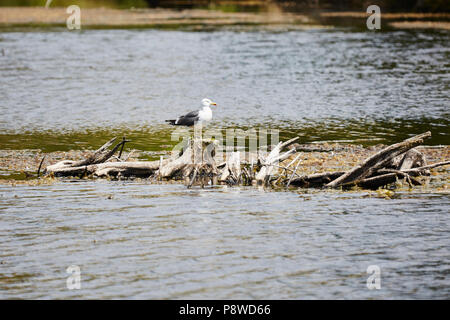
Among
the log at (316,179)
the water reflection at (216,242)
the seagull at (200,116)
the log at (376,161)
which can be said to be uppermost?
the seagull at (200,116)

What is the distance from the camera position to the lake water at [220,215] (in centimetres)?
1425

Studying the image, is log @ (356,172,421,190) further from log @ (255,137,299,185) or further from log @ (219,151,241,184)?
log @ (219,151,241,184)

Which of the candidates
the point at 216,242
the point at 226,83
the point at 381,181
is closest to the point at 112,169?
the point at 216,242

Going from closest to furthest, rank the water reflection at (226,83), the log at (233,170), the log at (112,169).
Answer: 1. the log at (233,170)
2. the log at (112,169)
3. the water reflection at (226,83)

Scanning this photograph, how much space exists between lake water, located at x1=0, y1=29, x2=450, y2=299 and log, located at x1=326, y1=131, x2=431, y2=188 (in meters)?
0.66

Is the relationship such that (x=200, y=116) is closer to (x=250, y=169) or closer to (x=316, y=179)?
(x=250, y=169)

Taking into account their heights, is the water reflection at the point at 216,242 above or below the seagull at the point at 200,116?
below

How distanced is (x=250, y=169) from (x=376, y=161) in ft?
10.9

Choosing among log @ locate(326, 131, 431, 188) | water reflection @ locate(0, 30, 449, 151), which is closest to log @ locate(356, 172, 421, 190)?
log @ locate(326, 131, 431, 188)

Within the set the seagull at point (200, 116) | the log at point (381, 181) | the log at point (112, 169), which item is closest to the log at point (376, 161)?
the log at point (381, 181)

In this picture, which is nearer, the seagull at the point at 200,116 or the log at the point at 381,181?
the log at the point at 381,181

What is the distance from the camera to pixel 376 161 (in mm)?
19625

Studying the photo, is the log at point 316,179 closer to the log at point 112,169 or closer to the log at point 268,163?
the log at point 268,163

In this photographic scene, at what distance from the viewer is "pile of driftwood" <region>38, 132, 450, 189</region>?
64.6 ft
